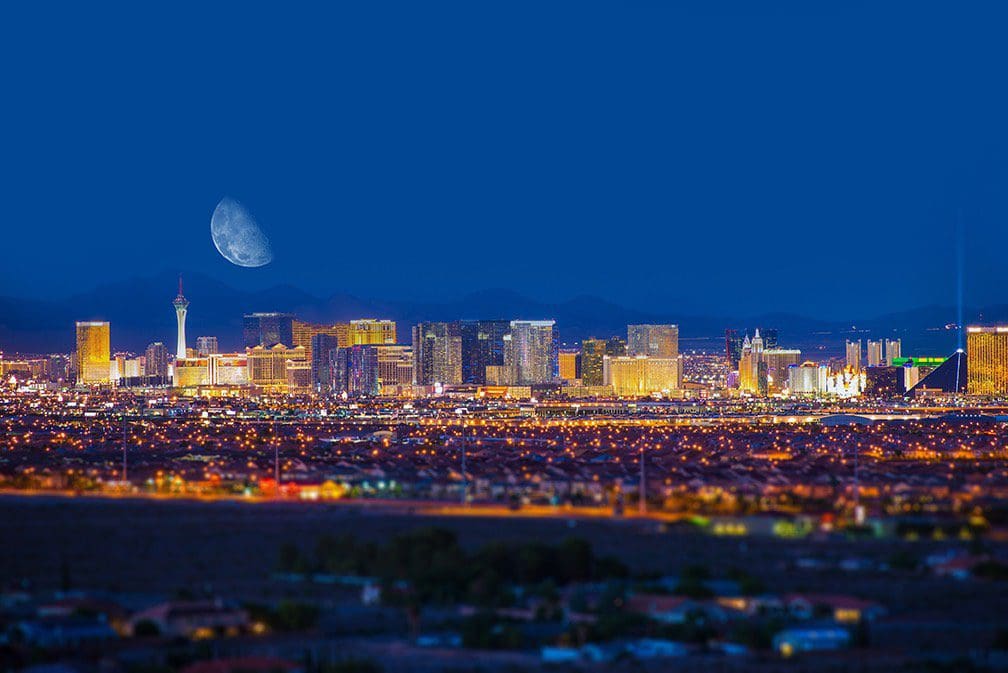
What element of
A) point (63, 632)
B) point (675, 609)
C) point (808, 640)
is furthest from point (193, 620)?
point (808, 640)

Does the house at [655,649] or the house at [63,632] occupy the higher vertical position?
the house at [63,632]

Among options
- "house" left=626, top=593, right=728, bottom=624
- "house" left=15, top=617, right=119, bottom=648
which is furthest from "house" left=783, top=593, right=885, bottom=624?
"house" left=15, top=617, right=119, bottom=648

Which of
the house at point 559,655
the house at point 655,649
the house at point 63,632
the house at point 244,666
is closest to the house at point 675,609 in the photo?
the house at point 655,649

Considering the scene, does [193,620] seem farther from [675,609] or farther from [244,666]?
[675,609]

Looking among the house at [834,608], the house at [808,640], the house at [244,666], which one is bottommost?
the house at [244,666]

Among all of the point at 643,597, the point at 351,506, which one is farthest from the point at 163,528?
the point at 643,597

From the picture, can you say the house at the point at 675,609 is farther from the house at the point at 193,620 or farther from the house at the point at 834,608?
the house at the point at 193,620

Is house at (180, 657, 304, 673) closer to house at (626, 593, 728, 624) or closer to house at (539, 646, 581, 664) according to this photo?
house at (539, 646, 581, 664)
